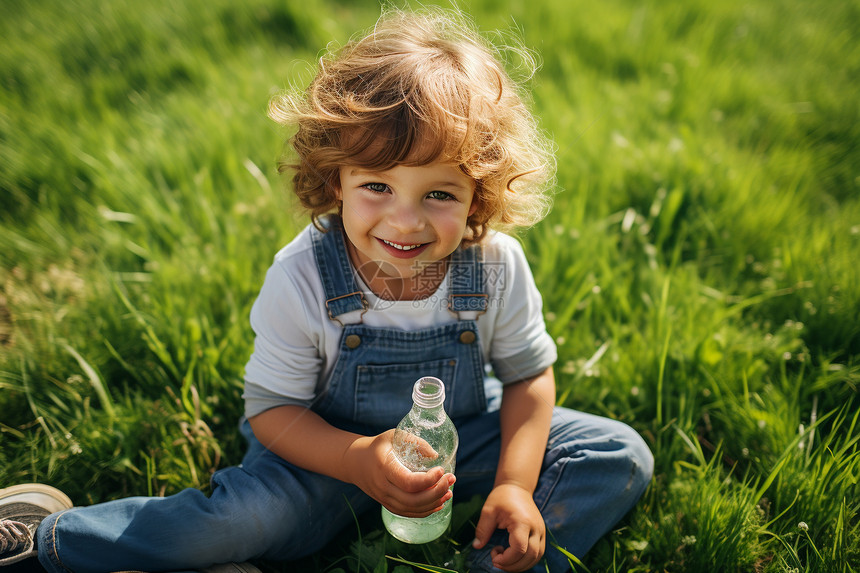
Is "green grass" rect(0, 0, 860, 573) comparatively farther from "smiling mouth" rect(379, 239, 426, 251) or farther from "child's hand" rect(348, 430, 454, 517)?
"smiling mouth" rect(379, 239, 426, 251)

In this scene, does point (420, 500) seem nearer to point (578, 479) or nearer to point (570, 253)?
point (578, 479)

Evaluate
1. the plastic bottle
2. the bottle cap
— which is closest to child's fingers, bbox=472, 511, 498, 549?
the plastic bottle

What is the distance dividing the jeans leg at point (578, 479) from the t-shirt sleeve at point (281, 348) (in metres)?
0.51

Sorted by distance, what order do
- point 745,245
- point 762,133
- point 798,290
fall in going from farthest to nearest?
point 762,133 → point 745,245 → point 798,290

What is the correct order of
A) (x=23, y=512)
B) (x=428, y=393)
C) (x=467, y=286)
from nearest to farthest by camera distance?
1. (x=428, y=393)
2. (x=23, y=512)
3. (x=467, y=286)

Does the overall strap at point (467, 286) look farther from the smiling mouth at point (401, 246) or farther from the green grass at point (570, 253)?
the green grass at point (570, 253)

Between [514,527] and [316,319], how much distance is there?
0.71 metres

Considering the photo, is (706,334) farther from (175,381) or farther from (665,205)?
(175,381)

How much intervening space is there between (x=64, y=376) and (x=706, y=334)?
2.07 meters

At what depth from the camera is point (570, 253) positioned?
97.6 inches

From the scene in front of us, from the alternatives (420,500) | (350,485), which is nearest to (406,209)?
(420,500)

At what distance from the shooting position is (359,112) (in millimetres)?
1492

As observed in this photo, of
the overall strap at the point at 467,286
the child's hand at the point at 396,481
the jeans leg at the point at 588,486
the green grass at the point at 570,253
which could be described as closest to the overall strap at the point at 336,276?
the overall strap at the point at 467,286

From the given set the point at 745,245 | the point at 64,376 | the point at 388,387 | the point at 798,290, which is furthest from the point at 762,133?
the point at 64,376
